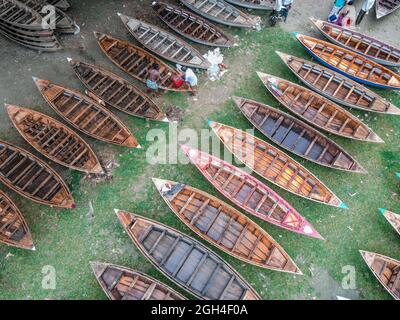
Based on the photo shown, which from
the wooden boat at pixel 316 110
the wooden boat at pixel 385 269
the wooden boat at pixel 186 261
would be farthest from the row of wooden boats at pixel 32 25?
the wooden boat at pixel 385 269

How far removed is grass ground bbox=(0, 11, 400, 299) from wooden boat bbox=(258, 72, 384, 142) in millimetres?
912

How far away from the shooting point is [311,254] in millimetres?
13789

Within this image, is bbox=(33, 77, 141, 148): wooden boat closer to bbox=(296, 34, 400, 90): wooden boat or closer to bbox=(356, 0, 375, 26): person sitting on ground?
bbox=(296, 34, 400, 90): wooden boat

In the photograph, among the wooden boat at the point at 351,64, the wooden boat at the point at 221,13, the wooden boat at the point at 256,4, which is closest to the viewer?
the wooden boat at the point at 351,64

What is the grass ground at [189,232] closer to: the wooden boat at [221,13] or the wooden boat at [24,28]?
the wooden boat at [221,13]

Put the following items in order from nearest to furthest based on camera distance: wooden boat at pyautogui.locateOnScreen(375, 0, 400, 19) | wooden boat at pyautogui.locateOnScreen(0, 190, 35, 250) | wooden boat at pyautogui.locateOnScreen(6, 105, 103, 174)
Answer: wooden boat at pyautogui.locateOnScreen(0, 190, 35, 250) < wooden boat at pyautogui.locateOnScreen(6, 105, 103, 174) < wooden boat at pyautogui.locateOnScreen(375, 0, 400, 19)

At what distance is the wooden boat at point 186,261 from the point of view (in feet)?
39.7

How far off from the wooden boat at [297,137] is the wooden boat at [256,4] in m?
A: 7.14

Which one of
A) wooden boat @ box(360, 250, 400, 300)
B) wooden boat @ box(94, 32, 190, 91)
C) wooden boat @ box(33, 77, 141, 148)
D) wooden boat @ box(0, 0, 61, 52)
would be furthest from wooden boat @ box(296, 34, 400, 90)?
wooden boat @ box(0, 0, 61, 52)

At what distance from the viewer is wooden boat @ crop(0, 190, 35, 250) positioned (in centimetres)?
1262

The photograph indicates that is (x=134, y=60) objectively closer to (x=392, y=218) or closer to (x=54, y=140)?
(x=54, y=140)
